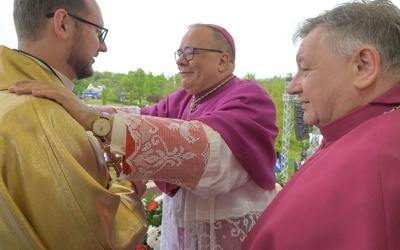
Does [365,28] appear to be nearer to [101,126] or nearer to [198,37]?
[101,126]

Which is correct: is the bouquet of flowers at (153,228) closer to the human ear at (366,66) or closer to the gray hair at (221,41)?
the gray hair at (221,41)

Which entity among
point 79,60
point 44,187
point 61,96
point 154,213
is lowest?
point 154,213

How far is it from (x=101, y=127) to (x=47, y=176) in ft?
1.23

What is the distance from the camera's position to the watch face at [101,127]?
1.61 meters

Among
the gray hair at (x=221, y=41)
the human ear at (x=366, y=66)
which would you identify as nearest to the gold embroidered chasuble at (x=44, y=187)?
the human ear at (x=366, y=66)

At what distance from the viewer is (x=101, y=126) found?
64.4 inches

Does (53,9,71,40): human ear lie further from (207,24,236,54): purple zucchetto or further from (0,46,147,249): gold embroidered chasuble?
(207,24,236,54): purple zucchetto

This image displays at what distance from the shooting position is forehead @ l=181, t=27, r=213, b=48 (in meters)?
2.45

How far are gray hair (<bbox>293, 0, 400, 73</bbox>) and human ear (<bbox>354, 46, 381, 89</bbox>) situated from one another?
0.02m

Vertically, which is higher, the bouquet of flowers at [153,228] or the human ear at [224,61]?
the human ear at [224,61]

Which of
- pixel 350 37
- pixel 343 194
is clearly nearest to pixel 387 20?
pixel 350 37

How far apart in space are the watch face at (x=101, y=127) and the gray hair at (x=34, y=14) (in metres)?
0.41

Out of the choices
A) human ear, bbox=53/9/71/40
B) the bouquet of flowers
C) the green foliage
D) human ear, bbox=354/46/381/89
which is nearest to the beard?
human ear, bbox=53/9/71/40

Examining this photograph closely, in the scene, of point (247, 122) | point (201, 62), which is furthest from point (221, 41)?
point (247, 122)
